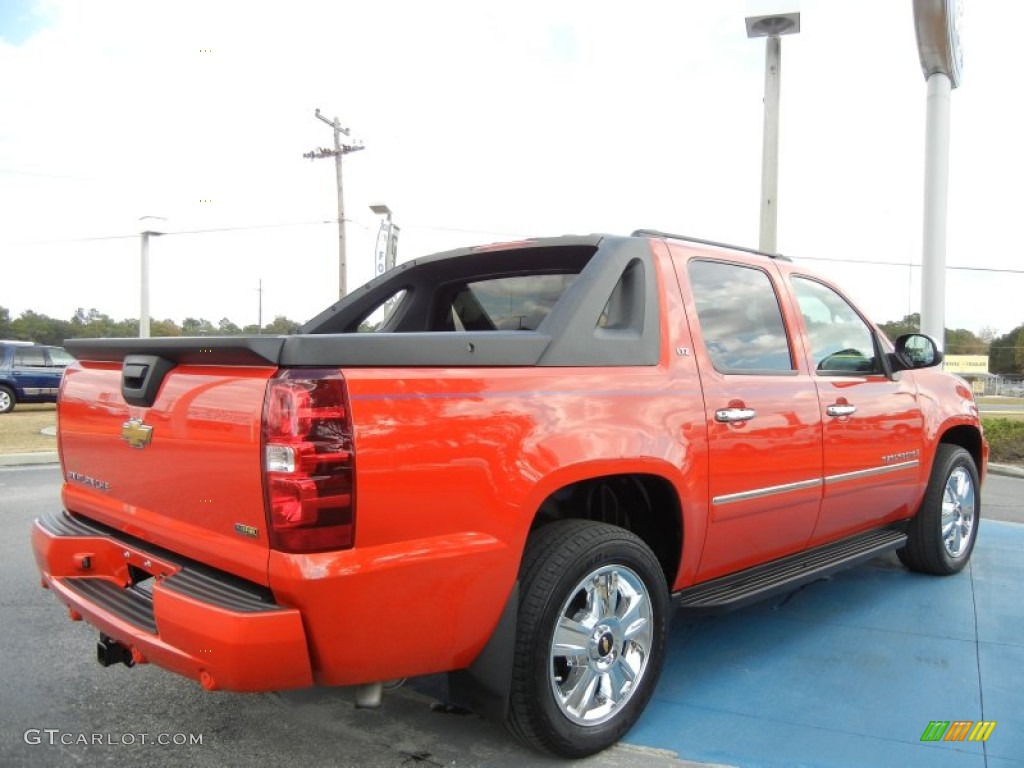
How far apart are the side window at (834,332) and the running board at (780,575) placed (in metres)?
0.92

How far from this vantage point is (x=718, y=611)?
3158 millimetres

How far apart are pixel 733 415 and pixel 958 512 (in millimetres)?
2787

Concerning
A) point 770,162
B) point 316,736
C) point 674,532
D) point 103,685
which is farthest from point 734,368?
point 770,162

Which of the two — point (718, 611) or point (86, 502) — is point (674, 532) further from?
point (86, 502)

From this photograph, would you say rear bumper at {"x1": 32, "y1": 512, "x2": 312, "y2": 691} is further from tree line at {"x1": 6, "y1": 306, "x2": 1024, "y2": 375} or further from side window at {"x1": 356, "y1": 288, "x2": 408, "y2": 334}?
tree line at {"x1": 6, "y1": 306, "x2": 1024, "y2": 375}

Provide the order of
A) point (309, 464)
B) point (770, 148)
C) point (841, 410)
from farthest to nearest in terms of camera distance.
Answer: point (770, 148)
point (841, 410)
point (309, 464)

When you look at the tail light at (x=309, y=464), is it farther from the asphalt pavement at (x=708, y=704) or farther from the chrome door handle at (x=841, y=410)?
the chrome door handle at (x=841, y=410)

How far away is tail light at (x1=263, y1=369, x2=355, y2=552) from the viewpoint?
6.75ft

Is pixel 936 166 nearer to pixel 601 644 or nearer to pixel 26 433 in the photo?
pixel 601 644

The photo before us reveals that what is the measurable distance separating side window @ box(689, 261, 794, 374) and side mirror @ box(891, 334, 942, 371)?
40.7 inches

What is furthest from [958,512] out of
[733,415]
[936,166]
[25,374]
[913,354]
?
[25,374]

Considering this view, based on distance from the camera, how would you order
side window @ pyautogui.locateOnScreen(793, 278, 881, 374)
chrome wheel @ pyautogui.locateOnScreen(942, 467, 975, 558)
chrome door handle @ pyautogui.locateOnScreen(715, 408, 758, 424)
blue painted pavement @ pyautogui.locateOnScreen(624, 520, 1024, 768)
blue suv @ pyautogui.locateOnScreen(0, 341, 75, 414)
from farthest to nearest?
blue suv @ pyautogui.locateOnScreen(0, 341, 75, 414), chrome wheel @ pyautogui.locateOnScreen(942, 467, 975, 558), side window @ pyautogui.locateOnScreen(793, 278, 881, 374), chrome door handle @ pyautogui.locateOnScreen(715, 408, 758, 424), blue painted pavement @ pyautogui.locateOnScreen(624, 520, 1024, 768)

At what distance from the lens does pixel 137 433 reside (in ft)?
8.42

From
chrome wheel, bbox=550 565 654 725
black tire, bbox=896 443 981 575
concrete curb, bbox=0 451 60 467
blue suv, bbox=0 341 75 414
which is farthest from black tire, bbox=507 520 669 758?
blue suv, bbox=0 341 75 414
